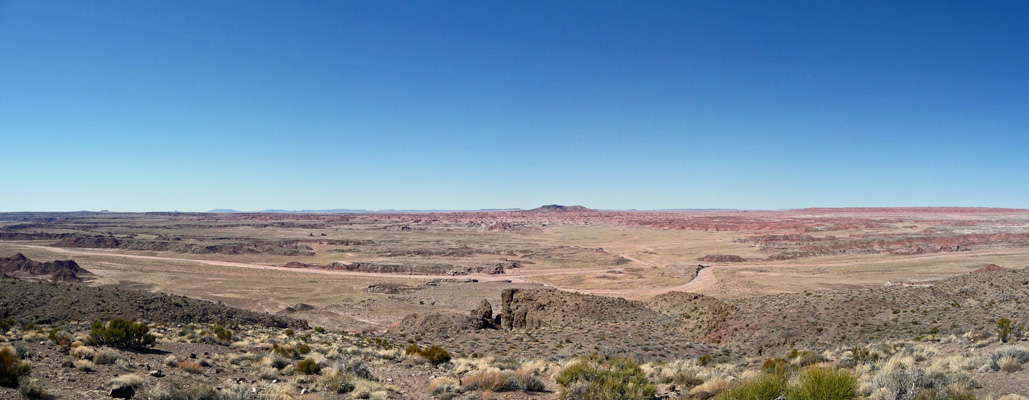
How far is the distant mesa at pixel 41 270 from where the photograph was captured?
2039 inches

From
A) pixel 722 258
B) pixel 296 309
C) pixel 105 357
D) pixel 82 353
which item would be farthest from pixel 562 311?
pixel 722 258

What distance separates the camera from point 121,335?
39.8 ft

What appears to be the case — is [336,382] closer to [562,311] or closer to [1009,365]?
[1009,365]

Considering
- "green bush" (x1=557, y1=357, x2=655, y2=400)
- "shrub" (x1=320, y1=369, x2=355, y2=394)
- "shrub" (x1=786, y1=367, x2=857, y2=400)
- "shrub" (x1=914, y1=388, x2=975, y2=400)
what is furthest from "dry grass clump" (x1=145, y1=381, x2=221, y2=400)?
"shrub" (x1=914, y1=388, x2=975, y2=400)

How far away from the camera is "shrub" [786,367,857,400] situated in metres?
6.68

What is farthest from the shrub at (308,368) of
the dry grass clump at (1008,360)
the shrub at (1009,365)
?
the shrub at (1009,365)

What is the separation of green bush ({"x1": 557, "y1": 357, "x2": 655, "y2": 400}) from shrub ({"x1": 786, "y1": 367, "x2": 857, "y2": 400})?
2.66 m

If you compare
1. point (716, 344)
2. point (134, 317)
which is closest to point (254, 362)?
point (134, 317)

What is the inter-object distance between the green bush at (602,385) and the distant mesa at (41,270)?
63.8 metres

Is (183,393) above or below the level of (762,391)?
below

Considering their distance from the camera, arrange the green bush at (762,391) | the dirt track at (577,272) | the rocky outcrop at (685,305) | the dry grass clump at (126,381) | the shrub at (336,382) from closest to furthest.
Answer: the green bush at (762,391)
the dry grass clump at (126,381)
the shrub at (336,382)
the rocky outcrop at (685,305)
the dirt track at (577,272)

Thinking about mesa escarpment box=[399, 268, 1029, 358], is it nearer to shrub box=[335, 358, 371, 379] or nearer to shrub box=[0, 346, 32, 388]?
shrub box=[335, 358, 371, 379]

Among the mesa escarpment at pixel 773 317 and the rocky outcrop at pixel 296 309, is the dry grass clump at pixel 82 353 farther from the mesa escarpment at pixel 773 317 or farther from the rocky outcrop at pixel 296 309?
the rocky outcrop at pixel 296 309

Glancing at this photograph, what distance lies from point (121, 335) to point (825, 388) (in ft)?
51.2
